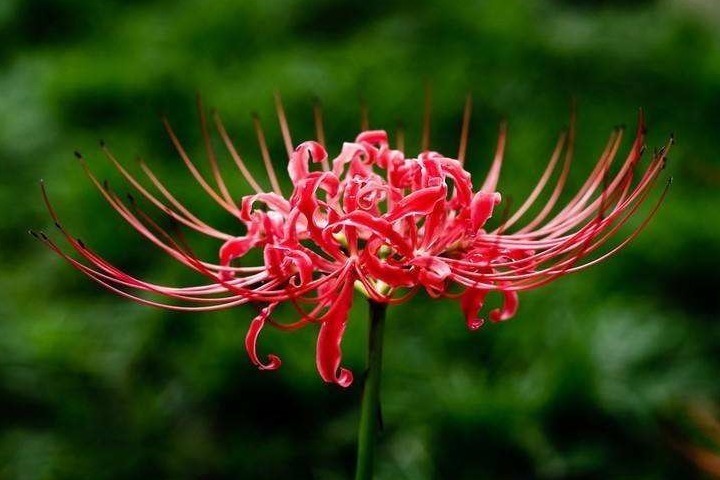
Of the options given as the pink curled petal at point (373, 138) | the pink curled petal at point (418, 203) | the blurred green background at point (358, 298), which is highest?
the pink curled petal at point (418, 203)

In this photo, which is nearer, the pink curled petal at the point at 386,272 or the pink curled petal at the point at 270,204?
the pink curled petal at the point at 386,272

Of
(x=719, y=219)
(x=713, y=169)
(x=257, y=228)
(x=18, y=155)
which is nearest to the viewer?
(x=257, y=228)

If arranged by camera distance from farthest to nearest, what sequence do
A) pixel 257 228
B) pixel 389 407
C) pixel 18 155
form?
1. pixel 18 155
2. pixel 389 407
3. pixel 257 228

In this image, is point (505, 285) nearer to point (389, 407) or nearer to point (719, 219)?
point (389, 407)

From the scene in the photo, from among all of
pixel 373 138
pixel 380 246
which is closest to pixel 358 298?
pixel 373 138

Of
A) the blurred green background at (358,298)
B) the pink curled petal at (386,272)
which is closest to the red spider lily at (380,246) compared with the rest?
the pink curled petal at (386,272)

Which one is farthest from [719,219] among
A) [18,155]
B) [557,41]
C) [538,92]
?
[18,155]

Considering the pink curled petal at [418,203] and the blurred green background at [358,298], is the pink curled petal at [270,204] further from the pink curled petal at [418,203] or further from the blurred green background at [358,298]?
the blurred green background at [358,298]
